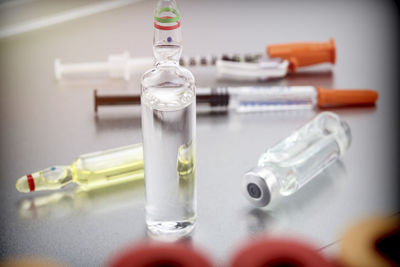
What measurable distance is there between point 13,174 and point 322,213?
Result: 551 mm

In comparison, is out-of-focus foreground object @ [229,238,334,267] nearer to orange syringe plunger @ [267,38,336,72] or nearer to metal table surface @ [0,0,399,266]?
metal table surface @ [0,0,399,266]

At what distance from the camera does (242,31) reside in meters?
1.76

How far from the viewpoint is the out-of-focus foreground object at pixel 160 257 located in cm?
34

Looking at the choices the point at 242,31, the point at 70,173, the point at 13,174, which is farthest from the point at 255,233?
the point at 242,31

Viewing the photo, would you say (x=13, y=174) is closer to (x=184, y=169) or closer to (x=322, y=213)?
(x=184, y=169)

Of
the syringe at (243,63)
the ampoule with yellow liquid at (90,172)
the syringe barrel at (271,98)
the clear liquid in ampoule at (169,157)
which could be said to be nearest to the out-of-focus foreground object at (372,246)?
the clear liquid in ampoule at (169,157)

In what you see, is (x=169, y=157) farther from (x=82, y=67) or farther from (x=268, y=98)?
(x=82, y=67)

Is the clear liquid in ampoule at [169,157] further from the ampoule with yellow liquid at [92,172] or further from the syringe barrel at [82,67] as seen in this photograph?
the syringe barrel at [82,67]

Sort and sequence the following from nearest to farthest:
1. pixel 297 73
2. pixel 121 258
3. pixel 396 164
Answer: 1. pixel 121 258
2. pixel 396 164
3. pixel 297 73

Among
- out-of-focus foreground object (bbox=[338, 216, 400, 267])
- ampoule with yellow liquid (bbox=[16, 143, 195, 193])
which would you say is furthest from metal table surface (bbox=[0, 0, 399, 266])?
out-of-focus foreground object (bbox=[338, 216, 400, 267])

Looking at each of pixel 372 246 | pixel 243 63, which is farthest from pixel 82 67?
pixel 372 246

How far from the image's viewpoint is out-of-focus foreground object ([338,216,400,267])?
0.39 meters

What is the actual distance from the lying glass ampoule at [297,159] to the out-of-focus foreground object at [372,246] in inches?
16.0

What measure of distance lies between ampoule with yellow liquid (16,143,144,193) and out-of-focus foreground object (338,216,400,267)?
0.55 metres
